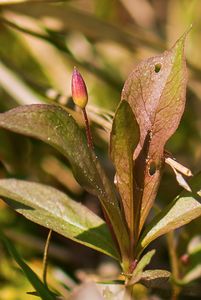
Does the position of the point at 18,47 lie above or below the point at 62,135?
above

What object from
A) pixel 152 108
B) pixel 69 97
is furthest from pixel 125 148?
pixel 69 97

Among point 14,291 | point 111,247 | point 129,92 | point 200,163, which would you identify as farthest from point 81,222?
point 200,163

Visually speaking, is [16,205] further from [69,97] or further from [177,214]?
[69,97]

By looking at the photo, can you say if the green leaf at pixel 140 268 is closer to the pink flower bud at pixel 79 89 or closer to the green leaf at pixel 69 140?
the green leaf at pixel 69 140

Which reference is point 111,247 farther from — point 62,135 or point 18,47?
point 18,47

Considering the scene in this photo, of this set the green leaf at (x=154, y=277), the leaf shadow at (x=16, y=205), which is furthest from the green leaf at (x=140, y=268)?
the leaf shadow at (x=16, y=205)

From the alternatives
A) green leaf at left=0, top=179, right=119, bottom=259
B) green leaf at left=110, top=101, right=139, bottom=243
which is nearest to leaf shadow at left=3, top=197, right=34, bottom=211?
green leaf at left=0, top=179, right=119, bottom=259
